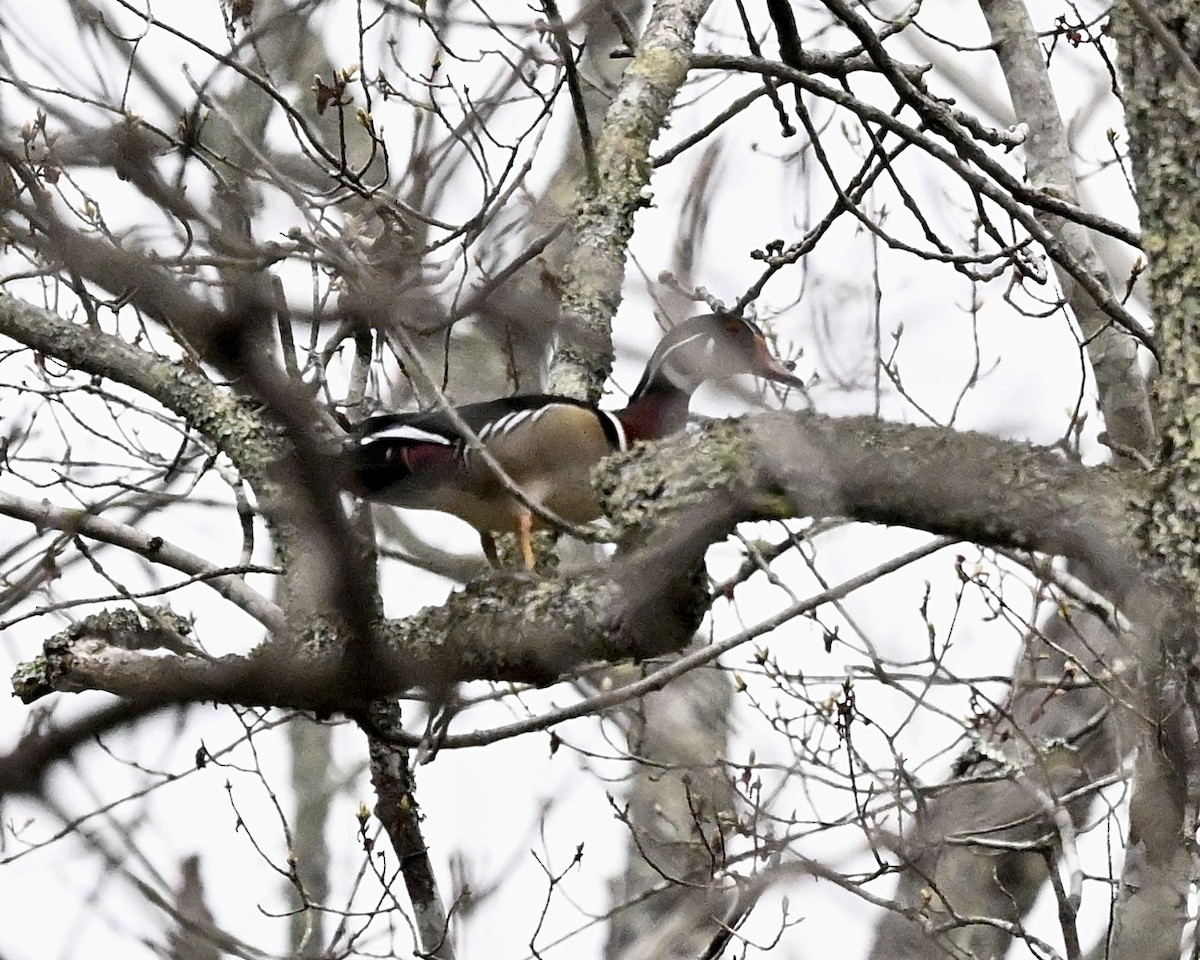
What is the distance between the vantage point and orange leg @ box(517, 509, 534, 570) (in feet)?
10.8

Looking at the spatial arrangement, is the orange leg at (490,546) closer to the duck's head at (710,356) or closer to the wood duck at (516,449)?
the wood duck at (516,449)

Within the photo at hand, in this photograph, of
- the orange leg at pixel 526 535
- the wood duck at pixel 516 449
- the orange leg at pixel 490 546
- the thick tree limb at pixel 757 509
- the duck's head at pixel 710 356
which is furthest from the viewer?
the orange leg at pixel 490 546

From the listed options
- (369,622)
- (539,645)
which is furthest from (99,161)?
(539,645)

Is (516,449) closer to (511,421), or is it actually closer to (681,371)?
(511,421)

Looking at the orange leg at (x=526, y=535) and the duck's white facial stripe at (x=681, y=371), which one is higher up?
the duck's white facial stripe at (x=681, y=371)

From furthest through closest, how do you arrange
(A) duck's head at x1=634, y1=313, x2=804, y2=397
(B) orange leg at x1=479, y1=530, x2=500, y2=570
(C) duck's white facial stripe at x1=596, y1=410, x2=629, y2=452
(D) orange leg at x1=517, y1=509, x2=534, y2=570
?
(B) orange leg at x1=479, y1=530, x2=500, y2=570, (C) duck's white facial stripe at x1=596, y1=410, x2=629, y2=452, (D) orange leg at x1=517, y1=509, x2=534, y2=570, (A) duck's head at x1=634, y1=313, x2=804, y2=397

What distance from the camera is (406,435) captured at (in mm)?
3146

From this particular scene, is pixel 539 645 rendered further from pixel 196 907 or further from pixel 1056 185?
pixel 1056 185

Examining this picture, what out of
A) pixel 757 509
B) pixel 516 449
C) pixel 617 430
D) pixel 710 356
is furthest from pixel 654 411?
pixel 757 509

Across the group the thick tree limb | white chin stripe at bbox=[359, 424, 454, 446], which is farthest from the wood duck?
the thick tree limb

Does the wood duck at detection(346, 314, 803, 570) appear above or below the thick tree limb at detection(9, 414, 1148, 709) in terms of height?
above

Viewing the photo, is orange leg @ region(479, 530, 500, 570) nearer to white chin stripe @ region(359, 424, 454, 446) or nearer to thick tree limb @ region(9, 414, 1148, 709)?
white chin stripe @ region(359, 424, 454, 446)

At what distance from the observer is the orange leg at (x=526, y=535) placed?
330cm

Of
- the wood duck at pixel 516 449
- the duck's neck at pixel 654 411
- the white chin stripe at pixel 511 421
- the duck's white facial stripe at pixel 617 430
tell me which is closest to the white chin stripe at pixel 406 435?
the wood duck at pixel 516 449
